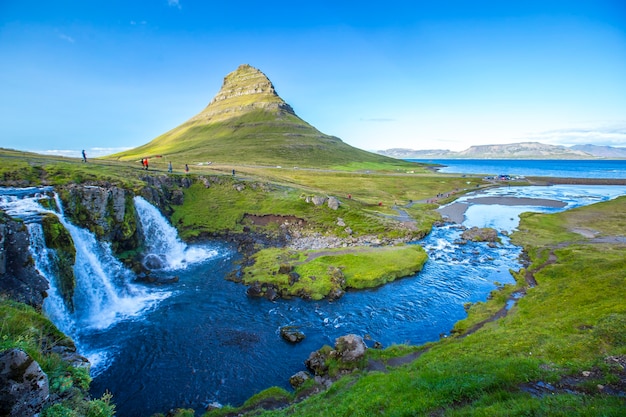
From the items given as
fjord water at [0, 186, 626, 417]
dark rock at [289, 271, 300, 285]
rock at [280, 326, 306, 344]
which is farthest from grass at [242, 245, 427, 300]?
rock at [280, 326, 306, 344]

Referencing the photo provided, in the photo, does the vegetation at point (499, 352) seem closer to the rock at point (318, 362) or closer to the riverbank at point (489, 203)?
the rock at point (318, 362)

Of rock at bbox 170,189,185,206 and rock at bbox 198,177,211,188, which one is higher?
rock at bbox 198,177,211,188

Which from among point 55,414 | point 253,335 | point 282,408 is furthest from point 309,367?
point 55,414

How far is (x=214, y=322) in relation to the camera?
34.8 m

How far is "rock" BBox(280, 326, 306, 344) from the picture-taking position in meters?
30.7

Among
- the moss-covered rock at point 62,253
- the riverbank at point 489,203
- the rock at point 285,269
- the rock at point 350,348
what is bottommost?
the rock at point 350,348

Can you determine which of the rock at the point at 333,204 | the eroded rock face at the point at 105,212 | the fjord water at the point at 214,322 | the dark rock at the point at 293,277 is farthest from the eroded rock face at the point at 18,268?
the rock at the point at 333,204

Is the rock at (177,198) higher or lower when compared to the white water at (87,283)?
higher

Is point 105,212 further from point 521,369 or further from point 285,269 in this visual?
point 521,369

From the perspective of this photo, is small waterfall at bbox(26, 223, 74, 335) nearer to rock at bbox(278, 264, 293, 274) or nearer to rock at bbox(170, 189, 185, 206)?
rock at bbox(278, 264, 293, 274)

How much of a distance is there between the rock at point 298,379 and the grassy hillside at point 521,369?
1.59 metres

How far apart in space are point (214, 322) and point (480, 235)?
56001 millimetres

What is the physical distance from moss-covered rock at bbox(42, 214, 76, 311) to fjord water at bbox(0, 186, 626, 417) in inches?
52.7

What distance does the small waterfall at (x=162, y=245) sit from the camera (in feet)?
168
